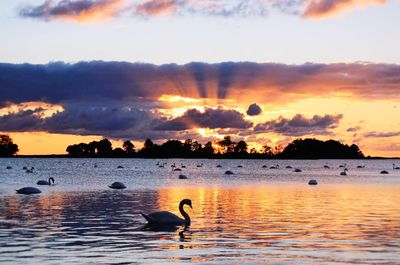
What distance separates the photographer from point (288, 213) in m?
41.5

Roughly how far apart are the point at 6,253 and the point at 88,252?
106 inches

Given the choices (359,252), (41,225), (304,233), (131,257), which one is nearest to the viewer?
(131,257)

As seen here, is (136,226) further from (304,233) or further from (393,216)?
(393,216)

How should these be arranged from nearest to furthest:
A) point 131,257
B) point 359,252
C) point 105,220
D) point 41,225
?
point 131,257, point 359,252, point 41,225, point 105,220

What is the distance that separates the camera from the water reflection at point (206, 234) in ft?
78.8

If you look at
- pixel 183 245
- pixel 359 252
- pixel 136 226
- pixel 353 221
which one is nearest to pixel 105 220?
pixel 136 226

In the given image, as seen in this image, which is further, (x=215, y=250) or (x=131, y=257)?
(x=215, y=250)

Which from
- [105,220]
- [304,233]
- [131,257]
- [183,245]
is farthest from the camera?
[105,220]

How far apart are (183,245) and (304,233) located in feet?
21.1

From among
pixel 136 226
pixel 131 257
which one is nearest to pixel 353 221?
pixel 136 226

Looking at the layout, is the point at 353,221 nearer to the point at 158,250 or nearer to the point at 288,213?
the point at 288,213

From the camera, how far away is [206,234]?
30828mm

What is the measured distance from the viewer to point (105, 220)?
120 feet

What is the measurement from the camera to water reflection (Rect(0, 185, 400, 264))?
24016 millimetres
